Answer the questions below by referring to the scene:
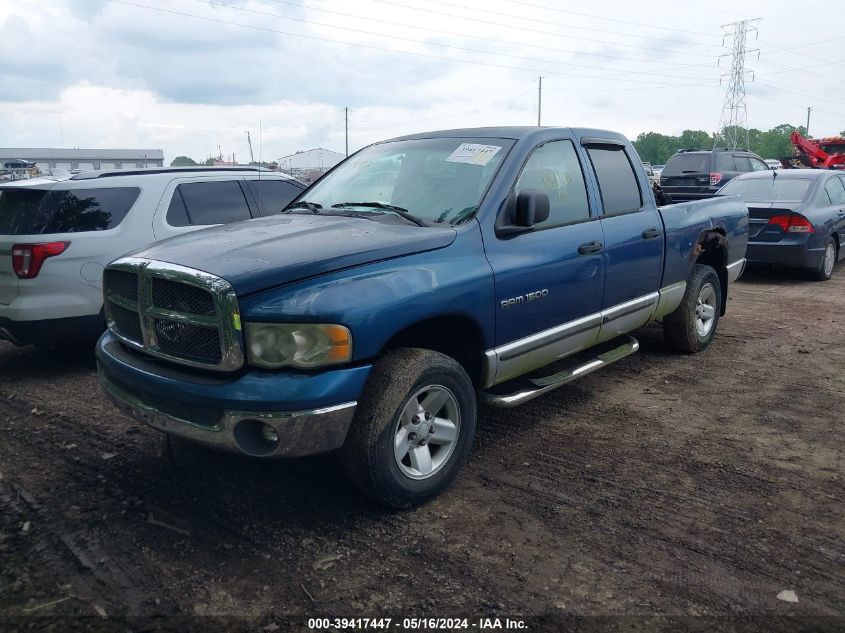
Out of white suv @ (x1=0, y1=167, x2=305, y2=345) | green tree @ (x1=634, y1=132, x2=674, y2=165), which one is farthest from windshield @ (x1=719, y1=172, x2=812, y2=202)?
green tree @ (x1=634, y1=132, x2=674, y2=165)

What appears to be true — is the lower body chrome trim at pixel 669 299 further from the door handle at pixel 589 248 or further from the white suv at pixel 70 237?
the white suv at pixel 70 237

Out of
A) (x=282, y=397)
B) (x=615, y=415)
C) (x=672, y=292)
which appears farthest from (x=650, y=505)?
(x=672, y=292)

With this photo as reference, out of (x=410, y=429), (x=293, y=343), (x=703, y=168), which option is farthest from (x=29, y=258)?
(x=703, y=168)

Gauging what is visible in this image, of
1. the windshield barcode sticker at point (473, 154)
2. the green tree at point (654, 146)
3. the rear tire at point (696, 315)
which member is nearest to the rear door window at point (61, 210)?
the windshield barcode sticker at point (473, 154)

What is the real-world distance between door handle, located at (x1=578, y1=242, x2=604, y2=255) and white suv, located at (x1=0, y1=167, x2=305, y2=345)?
3.83 meters

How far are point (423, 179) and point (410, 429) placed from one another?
169 cm

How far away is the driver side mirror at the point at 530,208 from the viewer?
156 inches

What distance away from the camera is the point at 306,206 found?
4.64 meters

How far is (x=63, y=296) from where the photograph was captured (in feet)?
18.7

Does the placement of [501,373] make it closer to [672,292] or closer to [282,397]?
[282,397]

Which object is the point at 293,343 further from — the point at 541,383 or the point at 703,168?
the point at 703,168

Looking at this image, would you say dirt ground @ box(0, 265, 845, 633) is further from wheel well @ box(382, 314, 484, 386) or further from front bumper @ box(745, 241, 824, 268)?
front bumper @ box(745, 241, 824, 268)

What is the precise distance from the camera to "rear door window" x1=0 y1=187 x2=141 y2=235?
5727 millimetres

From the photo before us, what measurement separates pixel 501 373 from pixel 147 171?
448 centimetres
